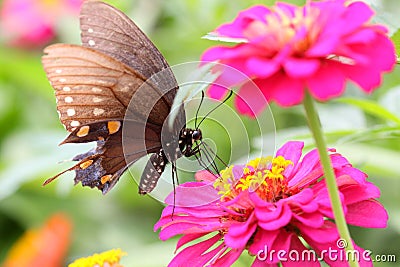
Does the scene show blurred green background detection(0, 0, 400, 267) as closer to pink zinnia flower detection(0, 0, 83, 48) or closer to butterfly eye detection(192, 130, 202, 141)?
pink zinnia flower detection(0, 0, 83, 48)

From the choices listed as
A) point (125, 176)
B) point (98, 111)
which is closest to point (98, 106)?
point (98, 111)

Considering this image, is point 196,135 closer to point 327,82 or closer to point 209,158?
point 209,158

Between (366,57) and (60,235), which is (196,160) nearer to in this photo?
(366,57)

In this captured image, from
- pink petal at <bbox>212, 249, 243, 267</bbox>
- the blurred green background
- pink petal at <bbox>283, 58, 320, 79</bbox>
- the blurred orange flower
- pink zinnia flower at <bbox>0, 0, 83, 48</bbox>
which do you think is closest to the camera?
pink petal at <bbox>283, 58, 320, 79</bbox>

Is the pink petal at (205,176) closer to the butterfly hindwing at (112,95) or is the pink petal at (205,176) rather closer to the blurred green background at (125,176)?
the butterfly hindwing at (112,95)

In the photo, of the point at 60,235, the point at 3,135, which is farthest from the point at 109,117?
the point at 3,135

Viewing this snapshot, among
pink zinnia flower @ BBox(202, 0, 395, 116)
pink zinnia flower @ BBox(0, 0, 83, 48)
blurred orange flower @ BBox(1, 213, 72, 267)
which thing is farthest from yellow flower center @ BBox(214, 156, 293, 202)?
pink zinnia flower @ BBox(0, 0, 83, 48)

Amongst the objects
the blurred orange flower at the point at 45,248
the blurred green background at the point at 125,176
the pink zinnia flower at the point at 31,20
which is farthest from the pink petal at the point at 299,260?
the pink zinnia flower at the point at 31,20
